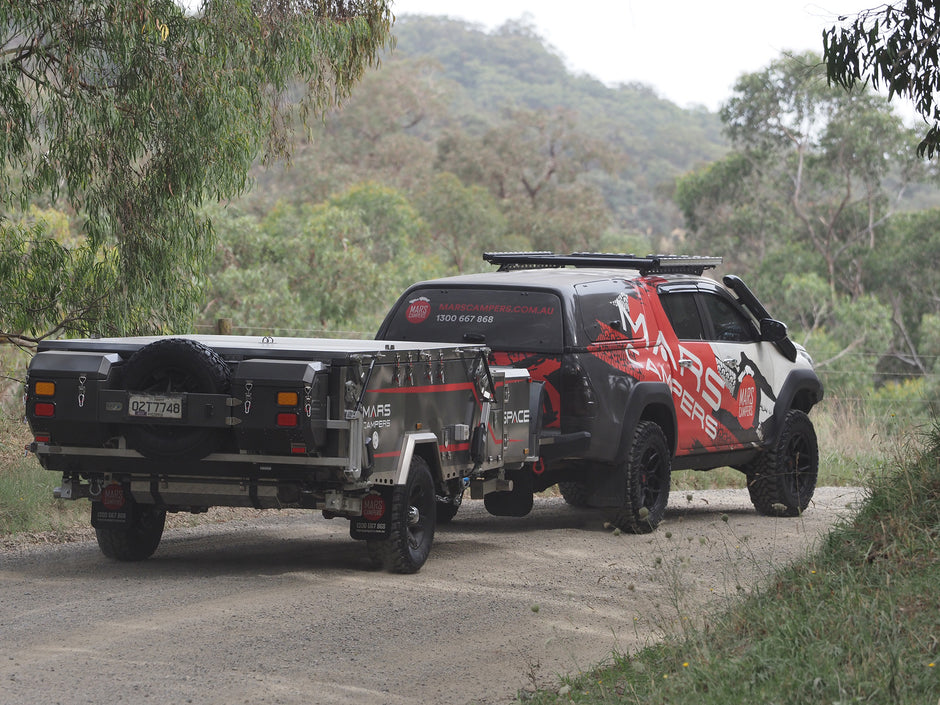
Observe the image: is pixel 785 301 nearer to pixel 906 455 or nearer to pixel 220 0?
pixel 220 0

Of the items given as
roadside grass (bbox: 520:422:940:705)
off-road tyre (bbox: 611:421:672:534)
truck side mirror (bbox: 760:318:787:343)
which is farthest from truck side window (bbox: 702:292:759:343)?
roadside grass (bbox: 520:422:940:705)

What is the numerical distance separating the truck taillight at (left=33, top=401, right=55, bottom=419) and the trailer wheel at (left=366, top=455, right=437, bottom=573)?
2.15m

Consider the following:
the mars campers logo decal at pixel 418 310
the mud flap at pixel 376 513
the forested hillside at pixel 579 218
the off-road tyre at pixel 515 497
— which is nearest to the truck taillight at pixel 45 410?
the mud flap at pixel 376 513

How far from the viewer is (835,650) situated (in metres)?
5.49

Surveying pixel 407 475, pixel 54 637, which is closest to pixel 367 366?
pixel 407 475

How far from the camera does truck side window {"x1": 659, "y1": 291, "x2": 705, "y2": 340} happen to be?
37.8 feet

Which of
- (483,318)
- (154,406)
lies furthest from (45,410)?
(483,318)

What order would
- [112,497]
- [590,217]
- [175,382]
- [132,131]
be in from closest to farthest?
[175,382]
[112,497]
[132,131]
[590,217]

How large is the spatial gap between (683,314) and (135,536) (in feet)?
16.6

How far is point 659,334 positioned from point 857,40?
3534mm

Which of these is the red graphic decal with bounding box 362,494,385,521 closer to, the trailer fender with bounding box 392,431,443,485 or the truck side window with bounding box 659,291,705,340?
the trailer fender with bounding box 392,431,443,485

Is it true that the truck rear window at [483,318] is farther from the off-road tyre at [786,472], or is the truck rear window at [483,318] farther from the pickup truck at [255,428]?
the off-road tyre at [786,472]

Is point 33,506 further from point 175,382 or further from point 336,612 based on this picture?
point 336,612

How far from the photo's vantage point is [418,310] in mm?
11031
